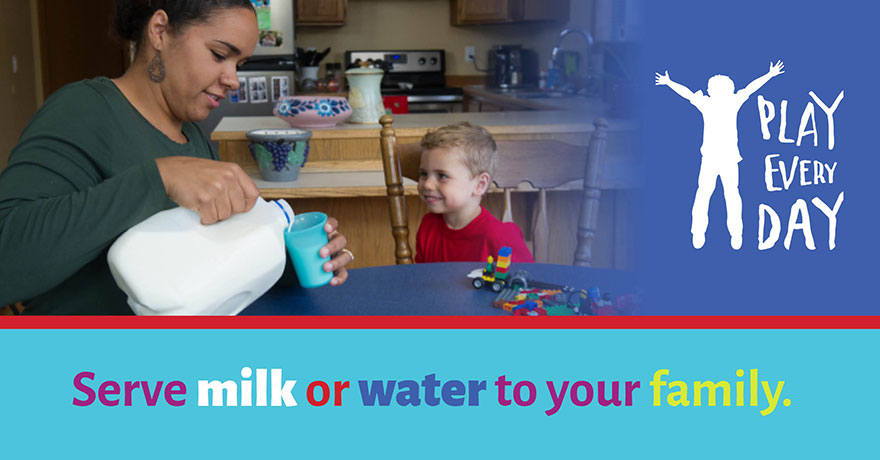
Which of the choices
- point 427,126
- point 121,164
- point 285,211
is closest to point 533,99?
point 427,126

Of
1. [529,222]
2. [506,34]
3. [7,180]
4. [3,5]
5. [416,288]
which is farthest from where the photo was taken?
[506,34]

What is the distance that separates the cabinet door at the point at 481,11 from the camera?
191 inches

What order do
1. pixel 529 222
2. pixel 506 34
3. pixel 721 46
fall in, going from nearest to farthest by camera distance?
pixel 721 46 → pixel 529 222 → pixel 506 34

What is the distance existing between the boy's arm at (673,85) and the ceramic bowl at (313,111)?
2.14 metres

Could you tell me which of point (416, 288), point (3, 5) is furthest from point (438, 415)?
point (3, 5)

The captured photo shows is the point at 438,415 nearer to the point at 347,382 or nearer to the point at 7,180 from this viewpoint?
the point at 347,382

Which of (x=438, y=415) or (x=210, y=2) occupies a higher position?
(x=210, y=2)

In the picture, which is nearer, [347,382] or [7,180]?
[347,382]

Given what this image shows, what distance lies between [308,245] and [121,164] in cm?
27

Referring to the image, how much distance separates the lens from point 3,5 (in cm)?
396

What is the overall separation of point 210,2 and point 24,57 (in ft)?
13.4

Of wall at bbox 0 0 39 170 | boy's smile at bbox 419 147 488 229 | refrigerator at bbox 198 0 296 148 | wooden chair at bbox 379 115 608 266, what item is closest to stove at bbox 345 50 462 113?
refrigerator at bbox 198 0 296 148

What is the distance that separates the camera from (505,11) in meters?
4.84

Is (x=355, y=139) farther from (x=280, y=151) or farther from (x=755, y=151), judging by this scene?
(x=755, y=151)
